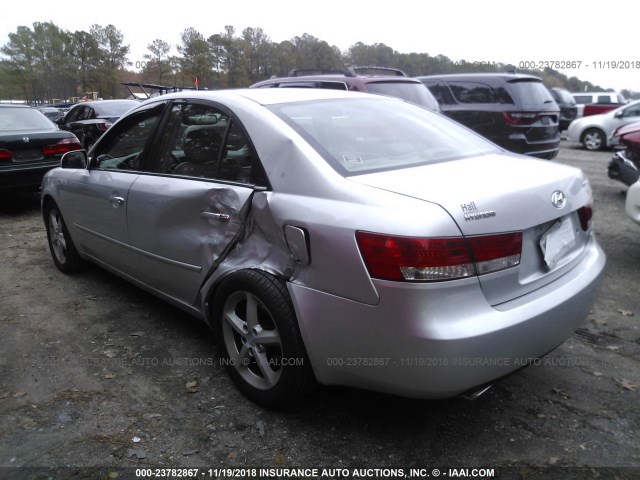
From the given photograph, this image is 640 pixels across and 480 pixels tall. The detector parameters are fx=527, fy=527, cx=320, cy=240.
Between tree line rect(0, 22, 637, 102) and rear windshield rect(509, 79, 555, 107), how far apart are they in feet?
51.9

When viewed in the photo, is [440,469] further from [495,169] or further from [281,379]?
[495,169]

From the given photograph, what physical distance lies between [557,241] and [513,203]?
0.42 meters

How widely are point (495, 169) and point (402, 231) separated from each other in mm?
844

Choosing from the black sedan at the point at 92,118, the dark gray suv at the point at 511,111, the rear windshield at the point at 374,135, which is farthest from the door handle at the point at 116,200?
the black sedan at the point at 92,118

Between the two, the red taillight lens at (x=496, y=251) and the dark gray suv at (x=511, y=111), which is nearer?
the red taillight lens at (x=496, y=251)

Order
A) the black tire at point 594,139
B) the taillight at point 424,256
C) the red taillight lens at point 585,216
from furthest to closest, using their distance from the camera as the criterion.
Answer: the black tire at point 594,139
the red taillight lens at point 585,216
the taillight at point 424,256

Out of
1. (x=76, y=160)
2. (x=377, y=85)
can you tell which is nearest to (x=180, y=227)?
(x=76, y=160)

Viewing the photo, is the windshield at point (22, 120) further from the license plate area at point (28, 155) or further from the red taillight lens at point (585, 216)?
the red taillight lens at point (585, 216)

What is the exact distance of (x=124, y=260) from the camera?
3762 millimetres

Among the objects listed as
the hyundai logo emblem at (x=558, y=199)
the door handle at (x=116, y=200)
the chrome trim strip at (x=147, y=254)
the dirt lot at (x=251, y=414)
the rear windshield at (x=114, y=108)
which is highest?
the rear windshield at (x=114, y=108)

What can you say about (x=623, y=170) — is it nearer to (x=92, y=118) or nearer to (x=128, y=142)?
(x=128, y=142)

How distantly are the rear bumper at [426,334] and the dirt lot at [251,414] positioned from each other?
0.42m

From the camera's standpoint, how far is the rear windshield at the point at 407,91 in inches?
291

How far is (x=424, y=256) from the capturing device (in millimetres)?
2027
